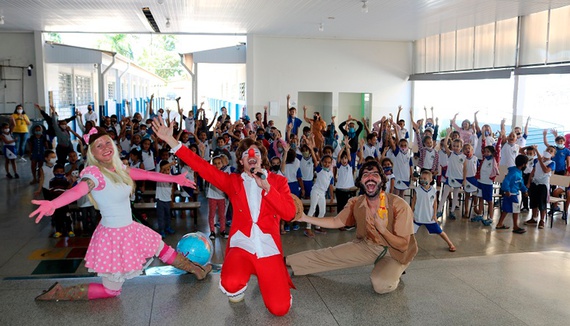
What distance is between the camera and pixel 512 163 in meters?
10.5

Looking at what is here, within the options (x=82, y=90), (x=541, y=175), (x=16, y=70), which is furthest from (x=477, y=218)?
(x=82, y=90)

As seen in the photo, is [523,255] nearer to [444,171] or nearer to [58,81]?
[444,171]

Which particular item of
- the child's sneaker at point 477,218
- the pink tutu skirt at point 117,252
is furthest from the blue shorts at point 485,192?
the pink tutu skirt at point 117,252

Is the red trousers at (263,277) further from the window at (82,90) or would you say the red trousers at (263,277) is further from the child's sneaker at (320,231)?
the window at (82,90)

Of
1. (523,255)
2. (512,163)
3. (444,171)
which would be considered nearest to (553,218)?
(512,163)

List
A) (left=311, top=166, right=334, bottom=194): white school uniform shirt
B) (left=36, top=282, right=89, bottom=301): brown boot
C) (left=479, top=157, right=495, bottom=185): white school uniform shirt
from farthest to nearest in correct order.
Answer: (left=479, top=157, right=495, bottom=185): white school uniform shirt, (left=311, top=166, right=334, bottom=194): white school uniform shirt, (left=36, top=282, right=89, bottom=301): brown boot

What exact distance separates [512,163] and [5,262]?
9491mm

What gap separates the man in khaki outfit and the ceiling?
28.4 ft

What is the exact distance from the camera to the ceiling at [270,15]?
12.8 metres

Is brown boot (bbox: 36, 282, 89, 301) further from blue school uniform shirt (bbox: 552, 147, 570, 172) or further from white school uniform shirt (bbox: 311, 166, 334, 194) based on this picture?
blue school uniform shirt (bbox: 552, 147, 570, 172)

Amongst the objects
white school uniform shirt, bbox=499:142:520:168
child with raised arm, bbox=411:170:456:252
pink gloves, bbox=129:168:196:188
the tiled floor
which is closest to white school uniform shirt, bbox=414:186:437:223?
child with raised arm, bbox=411:170:456:252

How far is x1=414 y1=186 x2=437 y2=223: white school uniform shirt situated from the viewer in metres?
7.45

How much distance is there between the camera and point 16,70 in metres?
18.7

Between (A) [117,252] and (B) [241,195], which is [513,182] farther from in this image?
(A) [117,252]
